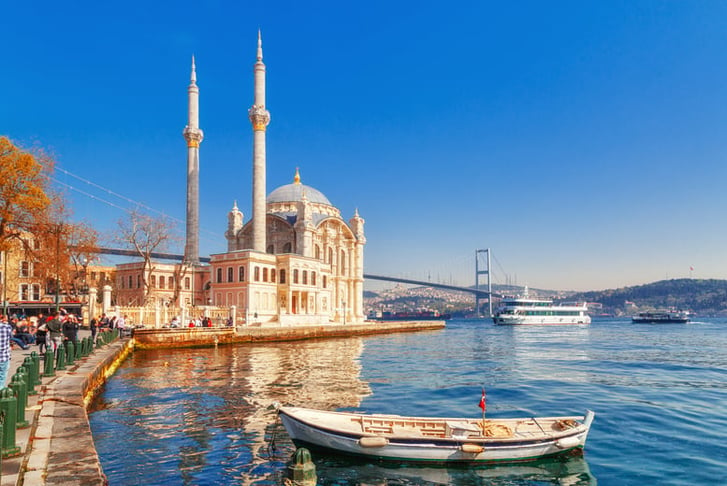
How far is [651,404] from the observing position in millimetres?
14953

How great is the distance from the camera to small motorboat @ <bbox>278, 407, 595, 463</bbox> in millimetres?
8648

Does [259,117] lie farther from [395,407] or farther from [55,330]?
[395,407]

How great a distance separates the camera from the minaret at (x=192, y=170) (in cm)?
5056

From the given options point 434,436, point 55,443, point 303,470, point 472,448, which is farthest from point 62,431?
point 472,448

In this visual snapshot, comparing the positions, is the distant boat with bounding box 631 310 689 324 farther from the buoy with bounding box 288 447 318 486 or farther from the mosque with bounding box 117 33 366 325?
the buoy with bounding box 288 447 318 486

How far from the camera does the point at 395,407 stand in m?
13.6

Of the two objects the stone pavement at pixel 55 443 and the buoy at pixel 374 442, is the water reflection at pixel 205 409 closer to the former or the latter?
the stone pavement at pixel 55 443

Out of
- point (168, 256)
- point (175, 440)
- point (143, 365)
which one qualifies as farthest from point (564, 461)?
point (168, 256)

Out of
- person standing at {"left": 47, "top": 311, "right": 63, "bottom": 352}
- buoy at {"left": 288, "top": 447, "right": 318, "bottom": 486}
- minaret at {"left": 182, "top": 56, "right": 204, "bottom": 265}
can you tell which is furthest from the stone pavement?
minaret at {"left": 182, "top": 56, "right": 204, "bottom": 265}

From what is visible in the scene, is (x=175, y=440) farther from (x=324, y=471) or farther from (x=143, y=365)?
(x=143, y=365)

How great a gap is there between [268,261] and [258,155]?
9122mm

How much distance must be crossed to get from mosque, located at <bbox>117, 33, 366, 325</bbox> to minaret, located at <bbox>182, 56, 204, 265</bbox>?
0.09 metres

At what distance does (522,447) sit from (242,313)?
35553 mm

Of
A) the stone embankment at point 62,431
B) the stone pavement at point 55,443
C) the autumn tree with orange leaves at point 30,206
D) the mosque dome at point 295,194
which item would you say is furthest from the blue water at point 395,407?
the mosque dome at point 295,194
